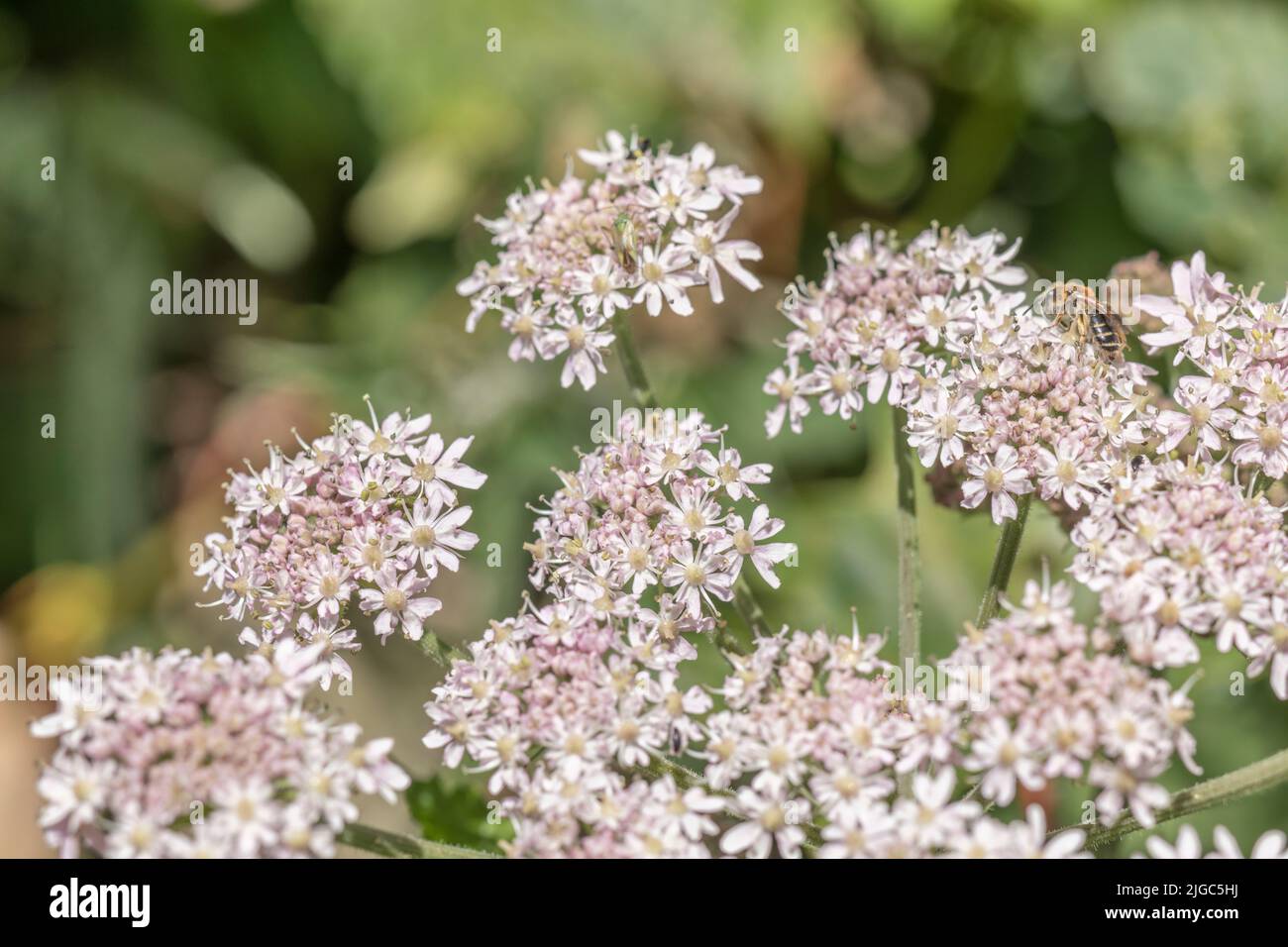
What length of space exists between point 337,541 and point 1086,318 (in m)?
2.33

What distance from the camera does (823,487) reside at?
611 cm

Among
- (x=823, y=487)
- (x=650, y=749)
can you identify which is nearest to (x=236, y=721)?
(x=650, y=749)

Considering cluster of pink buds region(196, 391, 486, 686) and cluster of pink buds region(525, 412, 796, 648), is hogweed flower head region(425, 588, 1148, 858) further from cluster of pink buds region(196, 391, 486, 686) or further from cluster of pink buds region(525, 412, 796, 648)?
cluster of pink buds region(196, 391, 486, 686)

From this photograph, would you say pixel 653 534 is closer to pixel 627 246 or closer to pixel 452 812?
pixel 627 246

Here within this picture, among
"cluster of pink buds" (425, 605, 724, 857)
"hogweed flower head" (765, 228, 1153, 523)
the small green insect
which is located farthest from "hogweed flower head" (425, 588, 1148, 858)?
the small green insect

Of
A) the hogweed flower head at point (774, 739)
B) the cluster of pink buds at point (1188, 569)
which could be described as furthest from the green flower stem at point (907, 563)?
the cluster of pink buds at point (1188, 569)

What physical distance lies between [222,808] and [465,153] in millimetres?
4780

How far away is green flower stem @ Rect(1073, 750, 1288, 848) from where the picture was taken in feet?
10.4

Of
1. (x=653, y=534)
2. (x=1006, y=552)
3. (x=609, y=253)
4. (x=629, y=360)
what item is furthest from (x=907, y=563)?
(x=609, y=253)

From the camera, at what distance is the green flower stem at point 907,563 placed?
369 centimetres

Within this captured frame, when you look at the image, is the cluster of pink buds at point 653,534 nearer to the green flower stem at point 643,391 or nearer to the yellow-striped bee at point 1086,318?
the green flower stem at point 643,391

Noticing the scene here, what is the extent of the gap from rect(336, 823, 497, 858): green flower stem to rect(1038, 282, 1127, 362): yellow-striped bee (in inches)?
90.3

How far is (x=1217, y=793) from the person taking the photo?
317 centimetres

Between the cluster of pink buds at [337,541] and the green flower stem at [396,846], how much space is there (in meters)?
0.45
